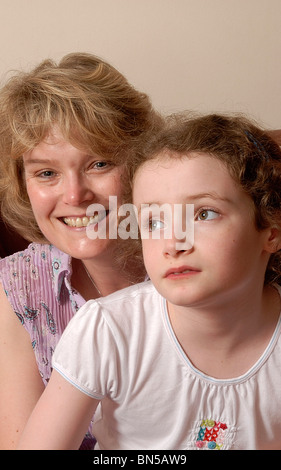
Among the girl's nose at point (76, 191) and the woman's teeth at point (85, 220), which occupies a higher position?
the girl's nose at point (76, 191)

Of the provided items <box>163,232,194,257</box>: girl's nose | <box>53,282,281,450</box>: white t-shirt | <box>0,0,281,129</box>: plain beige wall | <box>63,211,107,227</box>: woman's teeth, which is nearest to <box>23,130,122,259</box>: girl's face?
<box>63,211,107,227</box>: woman's teeth

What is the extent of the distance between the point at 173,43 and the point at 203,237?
1300 mm

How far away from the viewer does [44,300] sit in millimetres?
1699

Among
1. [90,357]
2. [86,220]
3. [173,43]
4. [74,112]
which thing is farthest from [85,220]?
[173,43]

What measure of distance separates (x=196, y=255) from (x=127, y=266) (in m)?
0.48

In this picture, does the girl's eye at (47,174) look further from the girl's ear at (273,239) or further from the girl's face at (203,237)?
the girl's ear at (273,239)

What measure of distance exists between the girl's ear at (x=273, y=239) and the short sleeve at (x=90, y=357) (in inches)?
13.3

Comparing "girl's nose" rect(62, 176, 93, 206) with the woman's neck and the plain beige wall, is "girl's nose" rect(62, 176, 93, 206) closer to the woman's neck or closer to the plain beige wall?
the woman's neck

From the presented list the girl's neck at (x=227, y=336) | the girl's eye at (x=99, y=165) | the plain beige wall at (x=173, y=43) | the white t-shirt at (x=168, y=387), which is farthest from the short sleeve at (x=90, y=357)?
the plain beige wall at (x=173, y=43)

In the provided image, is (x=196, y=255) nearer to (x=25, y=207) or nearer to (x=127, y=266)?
(x=127, y=266)

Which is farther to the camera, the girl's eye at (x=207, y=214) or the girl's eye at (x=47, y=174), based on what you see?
the girl's eye at (x=47, y=174)

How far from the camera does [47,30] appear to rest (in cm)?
228

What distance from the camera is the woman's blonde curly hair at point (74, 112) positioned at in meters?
1.51

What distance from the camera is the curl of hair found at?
1.25 meters
